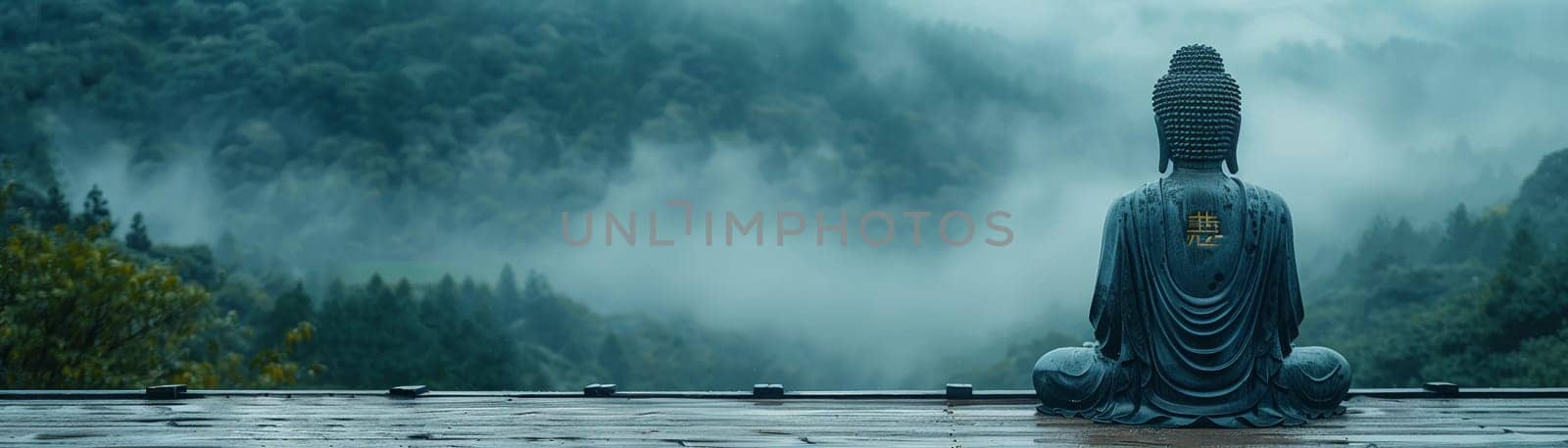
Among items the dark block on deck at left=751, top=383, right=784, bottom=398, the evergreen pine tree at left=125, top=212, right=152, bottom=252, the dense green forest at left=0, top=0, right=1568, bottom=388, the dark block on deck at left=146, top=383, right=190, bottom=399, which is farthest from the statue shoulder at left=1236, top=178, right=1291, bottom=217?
the evergreen pine tree at left=125, top=212, right=152, bottom=252

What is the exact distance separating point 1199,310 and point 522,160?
50.9 m

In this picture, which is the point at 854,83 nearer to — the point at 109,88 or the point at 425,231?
the point at 425,231

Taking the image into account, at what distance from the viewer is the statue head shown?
6.48 metres

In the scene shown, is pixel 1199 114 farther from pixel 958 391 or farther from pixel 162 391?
pixel 162 391

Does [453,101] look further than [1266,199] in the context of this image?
Yes

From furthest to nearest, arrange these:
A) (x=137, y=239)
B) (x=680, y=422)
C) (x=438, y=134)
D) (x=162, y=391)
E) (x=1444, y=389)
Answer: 1. (x=438, y=134)
2. (x=137, y=239)
3. (x=162, y=391)
4. (x=1444, y=389)
5. (x=680, y=422)

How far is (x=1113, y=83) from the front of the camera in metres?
64.1

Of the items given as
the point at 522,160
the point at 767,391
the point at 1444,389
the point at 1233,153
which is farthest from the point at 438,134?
the point at 1233,153

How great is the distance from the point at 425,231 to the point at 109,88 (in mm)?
11546

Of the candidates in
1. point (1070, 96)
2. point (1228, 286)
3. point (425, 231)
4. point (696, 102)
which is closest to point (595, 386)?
point (1228, 286)

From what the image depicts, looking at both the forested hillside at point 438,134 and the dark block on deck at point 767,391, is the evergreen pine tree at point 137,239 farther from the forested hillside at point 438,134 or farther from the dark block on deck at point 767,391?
the dark block on deck at point 767,391

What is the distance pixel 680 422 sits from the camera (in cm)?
625

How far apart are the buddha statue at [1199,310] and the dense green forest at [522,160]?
69.1 feet

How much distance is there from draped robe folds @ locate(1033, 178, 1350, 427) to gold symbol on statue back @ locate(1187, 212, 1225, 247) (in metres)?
0.04
